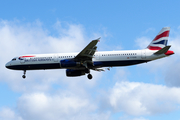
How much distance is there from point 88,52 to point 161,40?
38.3 ft

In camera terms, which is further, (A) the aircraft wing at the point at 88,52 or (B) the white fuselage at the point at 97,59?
(B) the white fuselage at the point at 97,59

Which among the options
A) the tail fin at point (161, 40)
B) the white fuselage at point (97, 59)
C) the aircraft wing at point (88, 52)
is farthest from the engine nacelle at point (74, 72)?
the tail fin at point (161, 40)

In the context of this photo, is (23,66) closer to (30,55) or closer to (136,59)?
(30,55)

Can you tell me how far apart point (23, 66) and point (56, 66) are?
528cm

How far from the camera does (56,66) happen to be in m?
47.7

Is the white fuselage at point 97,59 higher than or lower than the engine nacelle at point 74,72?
higher

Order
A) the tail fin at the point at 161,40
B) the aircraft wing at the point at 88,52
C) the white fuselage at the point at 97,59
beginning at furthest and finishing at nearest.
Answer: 1. the tail fin at the point at 161,40
2. the white fuselage at the point at 97,59
3. the aircraft wing at the point at 88,52

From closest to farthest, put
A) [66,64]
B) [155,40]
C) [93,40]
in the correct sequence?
1. [93,40]
2. [66,64]
3. [155,40]

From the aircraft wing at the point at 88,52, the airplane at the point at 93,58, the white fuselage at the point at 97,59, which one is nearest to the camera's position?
the aircraft wing at the point at 88,52

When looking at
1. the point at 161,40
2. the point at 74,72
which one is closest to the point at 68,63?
the point at 74,72

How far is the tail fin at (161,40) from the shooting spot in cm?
4794

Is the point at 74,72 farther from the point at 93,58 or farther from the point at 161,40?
the point at 161,40

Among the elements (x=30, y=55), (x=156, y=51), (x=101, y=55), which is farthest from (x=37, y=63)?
(x=156, y=51)

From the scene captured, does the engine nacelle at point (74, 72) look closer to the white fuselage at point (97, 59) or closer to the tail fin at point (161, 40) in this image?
the white fuselage at point (97, 59)
